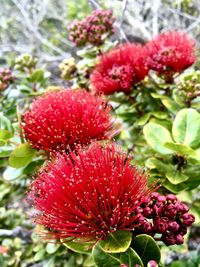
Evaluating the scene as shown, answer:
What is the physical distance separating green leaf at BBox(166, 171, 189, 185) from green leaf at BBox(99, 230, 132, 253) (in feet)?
1.27

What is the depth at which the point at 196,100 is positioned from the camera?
5.60 ft

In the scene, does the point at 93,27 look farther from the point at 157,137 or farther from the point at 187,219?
the point at 187,219

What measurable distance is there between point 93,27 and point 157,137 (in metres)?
0.79

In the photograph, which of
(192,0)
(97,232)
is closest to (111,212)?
(97,232)

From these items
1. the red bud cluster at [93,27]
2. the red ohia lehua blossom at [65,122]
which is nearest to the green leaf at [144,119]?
the red ohia lehua blossom at [65,122]

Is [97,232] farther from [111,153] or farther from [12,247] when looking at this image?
[12,247]

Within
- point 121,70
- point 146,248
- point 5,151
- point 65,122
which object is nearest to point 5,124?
point 5,151

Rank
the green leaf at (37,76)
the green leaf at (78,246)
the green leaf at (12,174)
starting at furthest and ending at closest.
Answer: the green leaf at (37,76) → the green leaf at (12,174) → the green leaf at (78,246)

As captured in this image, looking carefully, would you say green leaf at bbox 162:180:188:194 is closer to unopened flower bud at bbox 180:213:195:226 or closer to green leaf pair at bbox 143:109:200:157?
green leaf pair at bbox 143:109:200:157

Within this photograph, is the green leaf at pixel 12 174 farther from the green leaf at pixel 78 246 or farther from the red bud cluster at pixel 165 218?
the red bud cluster at pixel 165 218

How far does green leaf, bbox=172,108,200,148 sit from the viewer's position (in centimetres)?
142

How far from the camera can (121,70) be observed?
1.66 m

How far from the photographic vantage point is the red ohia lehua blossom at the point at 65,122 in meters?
1.28

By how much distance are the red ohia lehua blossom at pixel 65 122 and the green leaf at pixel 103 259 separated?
37 centimetres
